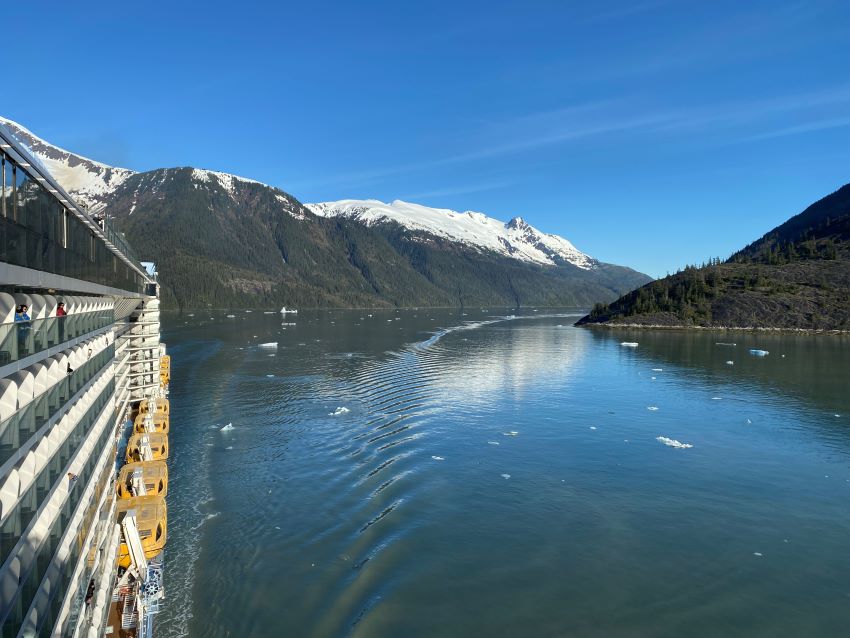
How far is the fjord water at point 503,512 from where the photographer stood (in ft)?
78.6

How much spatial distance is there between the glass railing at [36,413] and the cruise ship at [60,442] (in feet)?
0.17

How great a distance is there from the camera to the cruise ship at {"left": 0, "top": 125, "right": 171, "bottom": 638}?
13.3m

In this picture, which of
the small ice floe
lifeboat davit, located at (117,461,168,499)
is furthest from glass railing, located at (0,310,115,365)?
the small ice floe

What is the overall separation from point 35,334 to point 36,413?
2.43 m

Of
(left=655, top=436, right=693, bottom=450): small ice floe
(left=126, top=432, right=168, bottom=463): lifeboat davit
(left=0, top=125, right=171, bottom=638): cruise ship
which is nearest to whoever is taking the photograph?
(left=0, top=125, right=171, bottom=638): cruise ship

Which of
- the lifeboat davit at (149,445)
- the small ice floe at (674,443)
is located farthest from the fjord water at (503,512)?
the lifeboat davit at (149,445)

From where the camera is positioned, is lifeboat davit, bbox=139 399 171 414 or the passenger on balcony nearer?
the passenger on balcony

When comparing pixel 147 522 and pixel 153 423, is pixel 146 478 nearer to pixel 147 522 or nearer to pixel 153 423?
pixel 147 522

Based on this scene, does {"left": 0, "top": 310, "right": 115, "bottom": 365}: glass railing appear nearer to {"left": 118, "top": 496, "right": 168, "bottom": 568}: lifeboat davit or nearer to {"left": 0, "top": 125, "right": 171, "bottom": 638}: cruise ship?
{"left": 0, "top": 125, "right": 171, "bottom": 638}: cruise ship

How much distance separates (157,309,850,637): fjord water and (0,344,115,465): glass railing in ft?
37.9

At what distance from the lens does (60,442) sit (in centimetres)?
1830

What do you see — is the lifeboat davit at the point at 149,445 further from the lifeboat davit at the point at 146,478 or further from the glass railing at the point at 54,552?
the glass railing at the point at 54,552

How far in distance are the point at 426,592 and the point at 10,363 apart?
20309mm

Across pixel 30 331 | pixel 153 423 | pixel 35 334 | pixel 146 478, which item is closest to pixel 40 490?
pixel 35 334
